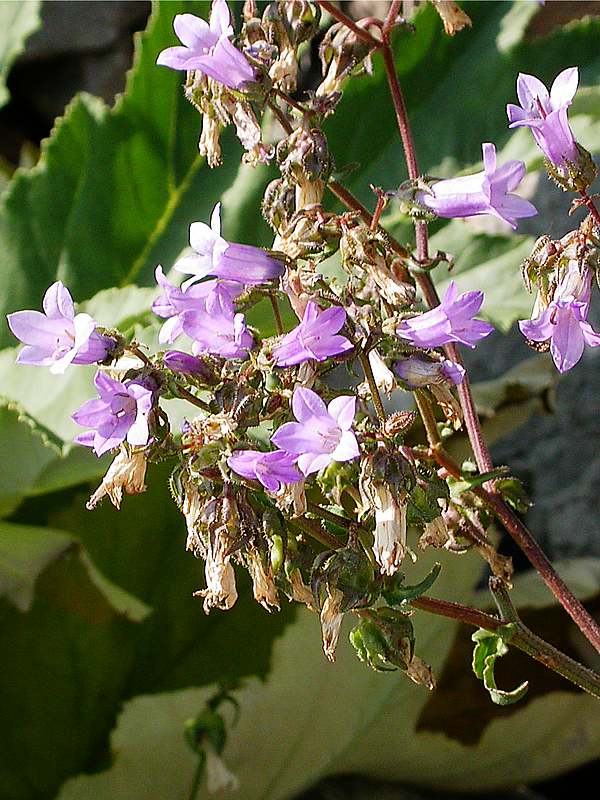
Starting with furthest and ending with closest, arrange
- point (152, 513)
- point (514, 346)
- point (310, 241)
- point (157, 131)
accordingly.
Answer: point (514, 346)
point (157, 131)
point (152, 513)
point (310, 241)

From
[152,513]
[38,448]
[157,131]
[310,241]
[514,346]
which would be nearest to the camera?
[310,241]

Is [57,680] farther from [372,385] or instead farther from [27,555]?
[372,385]

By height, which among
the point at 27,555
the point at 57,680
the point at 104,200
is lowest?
the point at 57,680

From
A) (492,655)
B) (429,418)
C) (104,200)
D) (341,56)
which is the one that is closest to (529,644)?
(492,655)

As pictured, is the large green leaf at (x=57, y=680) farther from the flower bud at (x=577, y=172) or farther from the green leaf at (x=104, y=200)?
the flower bud at (x=577, y=172)

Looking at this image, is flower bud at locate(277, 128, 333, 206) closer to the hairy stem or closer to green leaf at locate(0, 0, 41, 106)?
the hairy stem

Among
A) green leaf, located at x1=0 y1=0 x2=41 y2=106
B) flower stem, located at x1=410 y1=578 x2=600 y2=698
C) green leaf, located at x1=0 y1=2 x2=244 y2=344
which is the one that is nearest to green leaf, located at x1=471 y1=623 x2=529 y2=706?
flower stem, located at x1=410 y1=578 x2=600 y2=698

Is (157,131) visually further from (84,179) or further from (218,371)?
(218,371)

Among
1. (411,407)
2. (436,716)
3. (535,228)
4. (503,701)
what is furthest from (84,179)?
(503,701)
